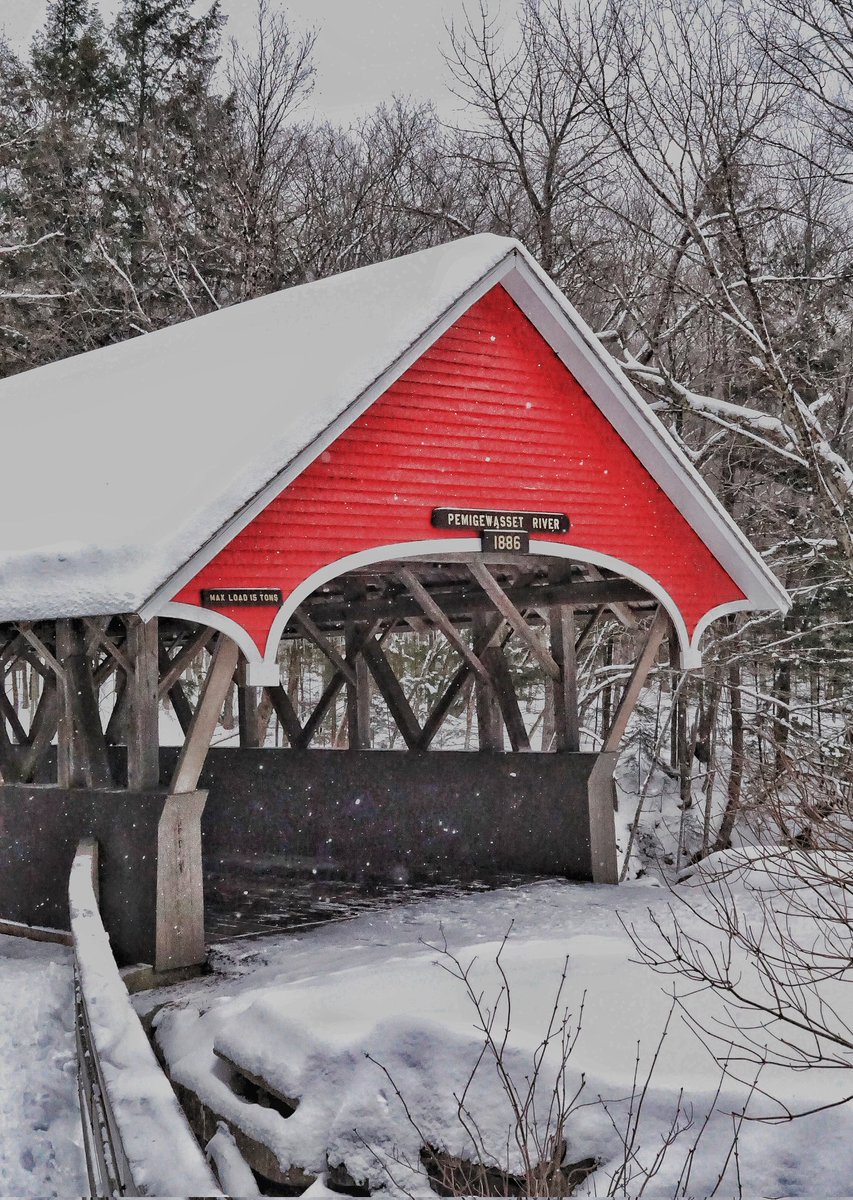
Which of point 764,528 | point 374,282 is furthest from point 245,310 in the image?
point 764,528

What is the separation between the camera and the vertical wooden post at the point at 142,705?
865cm

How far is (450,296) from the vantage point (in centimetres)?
932

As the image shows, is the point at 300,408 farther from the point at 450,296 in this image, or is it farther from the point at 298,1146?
the point at 298,1146

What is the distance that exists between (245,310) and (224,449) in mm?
5052

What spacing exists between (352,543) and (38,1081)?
14.2 ft

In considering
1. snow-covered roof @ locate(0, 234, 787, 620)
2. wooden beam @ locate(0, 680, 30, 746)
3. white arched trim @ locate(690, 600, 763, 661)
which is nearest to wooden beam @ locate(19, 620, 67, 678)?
snow-covered roof @ locate(0, 234, 787, 620)

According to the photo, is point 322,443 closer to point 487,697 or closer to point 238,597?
point 238,597

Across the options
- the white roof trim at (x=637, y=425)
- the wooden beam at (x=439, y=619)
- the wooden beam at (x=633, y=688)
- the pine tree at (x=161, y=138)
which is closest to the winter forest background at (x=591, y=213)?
the pine tree at (x=161, y=138)

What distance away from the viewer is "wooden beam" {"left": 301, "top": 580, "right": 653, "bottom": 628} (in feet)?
37.4

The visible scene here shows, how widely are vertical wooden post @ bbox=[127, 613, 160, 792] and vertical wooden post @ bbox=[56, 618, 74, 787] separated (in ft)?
2.18

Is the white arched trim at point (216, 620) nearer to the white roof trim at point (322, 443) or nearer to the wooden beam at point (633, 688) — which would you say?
the white roof trim at point (322, 443)

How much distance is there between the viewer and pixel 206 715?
8.18 m

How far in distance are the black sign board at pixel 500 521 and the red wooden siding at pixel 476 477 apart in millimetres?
79

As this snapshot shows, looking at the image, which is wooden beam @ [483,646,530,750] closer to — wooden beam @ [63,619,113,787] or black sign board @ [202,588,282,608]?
black sign board @ [202,588,282,608]
